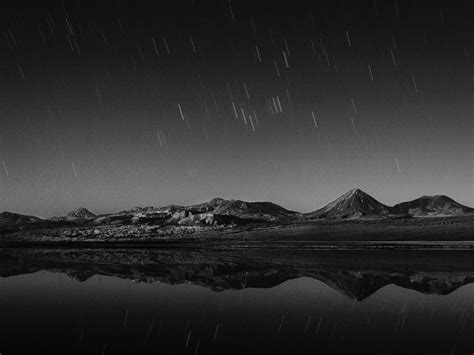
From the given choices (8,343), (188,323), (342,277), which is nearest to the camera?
(8,343)

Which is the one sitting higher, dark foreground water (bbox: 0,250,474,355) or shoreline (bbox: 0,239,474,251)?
shoreline (bbox: 0,239,474,251)

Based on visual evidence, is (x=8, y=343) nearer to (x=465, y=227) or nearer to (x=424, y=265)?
(x=424, y=265)

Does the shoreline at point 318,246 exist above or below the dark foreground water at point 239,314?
above

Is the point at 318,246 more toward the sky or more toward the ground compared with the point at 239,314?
more toward the sky

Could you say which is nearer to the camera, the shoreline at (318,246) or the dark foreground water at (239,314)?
the dark foreground water at (239,314)

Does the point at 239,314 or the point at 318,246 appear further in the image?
the point at 318,246

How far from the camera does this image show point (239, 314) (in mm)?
17859

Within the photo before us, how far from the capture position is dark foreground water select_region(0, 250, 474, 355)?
13266mm

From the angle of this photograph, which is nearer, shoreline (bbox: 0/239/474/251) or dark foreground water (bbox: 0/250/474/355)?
dark foreground water (bbox: 0/250/474/355)

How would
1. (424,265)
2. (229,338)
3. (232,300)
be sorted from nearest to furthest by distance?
(229,338) < (232,300) < (424,265)

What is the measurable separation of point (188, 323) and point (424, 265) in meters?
28.7

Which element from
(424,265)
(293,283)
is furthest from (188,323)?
(424,265)

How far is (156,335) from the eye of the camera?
14.5 metres

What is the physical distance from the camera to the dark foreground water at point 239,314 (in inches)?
522
